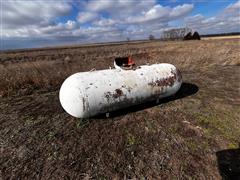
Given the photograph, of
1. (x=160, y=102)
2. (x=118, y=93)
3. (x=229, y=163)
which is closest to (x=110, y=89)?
(x=118, y=93)

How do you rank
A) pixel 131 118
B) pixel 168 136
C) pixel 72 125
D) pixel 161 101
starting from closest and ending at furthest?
pixel 168 136, pixel 72 125, pixel 131 118, pixel 161 101

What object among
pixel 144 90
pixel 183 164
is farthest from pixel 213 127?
pixel 144 90

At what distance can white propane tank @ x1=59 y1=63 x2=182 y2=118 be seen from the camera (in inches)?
156

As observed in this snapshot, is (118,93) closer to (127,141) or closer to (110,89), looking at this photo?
(110,89)

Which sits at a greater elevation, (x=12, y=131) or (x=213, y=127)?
(x=12, y=131)

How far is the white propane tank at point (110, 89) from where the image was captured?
395 cm

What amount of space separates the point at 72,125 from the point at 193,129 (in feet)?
9.72

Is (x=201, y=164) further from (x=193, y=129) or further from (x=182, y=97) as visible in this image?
(x=182, y=97)

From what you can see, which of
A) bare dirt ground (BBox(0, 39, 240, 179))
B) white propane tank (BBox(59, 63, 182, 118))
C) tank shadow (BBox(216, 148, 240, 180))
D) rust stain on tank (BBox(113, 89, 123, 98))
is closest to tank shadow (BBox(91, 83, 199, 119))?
bare dirt ground (BBox(0, 39, 240, 179))

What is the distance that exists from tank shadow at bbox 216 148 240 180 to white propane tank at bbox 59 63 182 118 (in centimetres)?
224

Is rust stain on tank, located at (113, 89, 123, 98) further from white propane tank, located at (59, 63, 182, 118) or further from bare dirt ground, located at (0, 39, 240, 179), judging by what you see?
bare dirt ground, located at (0, 39, 240, 179)

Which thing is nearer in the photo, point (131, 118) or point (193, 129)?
point (193, 129)

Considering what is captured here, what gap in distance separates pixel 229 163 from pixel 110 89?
2.82 metres

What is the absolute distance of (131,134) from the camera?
3.94 m
